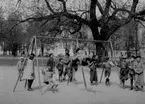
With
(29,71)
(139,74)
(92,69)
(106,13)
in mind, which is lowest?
(139,74)

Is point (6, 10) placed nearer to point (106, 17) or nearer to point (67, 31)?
point (67, 31)

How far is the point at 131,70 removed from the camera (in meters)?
9.88

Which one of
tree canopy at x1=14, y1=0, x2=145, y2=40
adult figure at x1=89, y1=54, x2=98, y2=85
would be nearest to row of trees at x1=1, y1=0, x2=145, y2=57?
tree canopy at x1=14, y1=0, x2=145, y2=40

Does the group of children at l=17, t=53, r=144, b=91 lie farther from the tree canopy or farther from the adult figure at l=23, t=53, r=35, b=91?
the tree canopy

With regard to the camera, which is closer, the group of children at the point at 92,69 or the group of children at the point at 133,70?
the group of children at the point at 92,69

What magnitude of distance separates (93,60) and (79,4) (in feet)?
38.4

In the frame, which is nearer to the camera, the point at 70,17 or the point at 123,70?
the point at 123,70

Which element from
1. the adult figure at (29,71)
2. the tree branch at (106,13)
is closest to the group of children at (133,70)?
the adult figure at (29,71)

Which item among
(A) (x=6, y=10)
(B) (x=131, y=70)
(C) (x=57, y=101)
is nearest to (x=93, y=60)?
(B) (x=131, y=70)

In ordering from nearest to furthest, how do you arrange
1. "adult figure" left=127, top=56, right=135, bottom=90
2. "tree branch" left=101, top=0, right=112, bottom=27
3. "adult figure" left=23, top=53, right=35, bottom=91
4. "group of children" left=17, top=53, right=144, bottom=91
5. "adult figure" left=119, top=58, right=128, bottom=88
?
"adult figure" left=23, top=53, right=35, bottom=91, "group of children" left=17, top=53, right=144, bottom=91, "adult figure" left=127, top=56, right=135, bottom=90, "adult figure" left=119, top=58, right=128, bottom=88, "tree branch" left=101, top=0, right=112, bottom=27

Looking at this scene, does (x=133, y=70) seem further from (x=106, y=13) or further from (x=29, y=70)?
(x=106, y=13)

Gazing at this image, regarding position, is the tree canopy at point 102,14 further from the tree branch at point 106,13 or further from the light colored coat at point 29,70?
the light colored coat at point 29,70

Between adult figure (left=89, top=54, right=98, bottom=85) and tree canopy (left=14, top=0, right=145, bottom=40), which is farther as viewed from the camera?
tree canopy (left=14, top=0, right=145, bottom=40)

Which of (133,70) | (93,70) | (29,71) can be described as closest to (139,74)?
(133,70)
